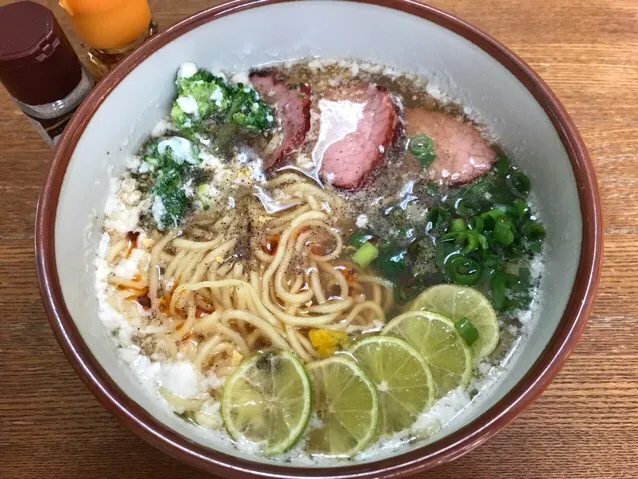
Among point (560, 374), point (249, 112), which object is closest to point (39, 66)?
point (249, 112)

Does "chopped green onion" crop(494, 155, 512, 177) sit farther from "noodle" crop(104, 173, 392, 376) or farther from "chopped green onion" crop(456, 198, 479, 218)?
"noodle" crop(104, 173, 392, 376)

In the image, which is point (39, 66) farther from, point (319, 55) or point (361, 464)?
point (361, 464)

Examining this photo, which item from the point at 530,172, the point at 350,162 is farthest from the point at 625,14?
the point at 350,162

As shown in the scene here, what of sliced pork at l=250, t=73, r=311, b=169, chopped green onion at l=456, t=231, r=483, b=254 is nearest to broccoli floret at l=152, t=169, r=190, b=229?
sliced pork at l=250, t=73, r=311, b=169

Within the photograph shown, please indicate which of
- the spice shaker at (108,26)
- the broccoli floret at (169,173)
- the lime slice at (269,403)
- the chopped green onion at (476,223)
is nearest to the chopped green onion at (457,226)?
the chopped green onion at (476,223)

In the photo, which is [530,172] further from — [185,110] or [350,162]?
[185,110]
